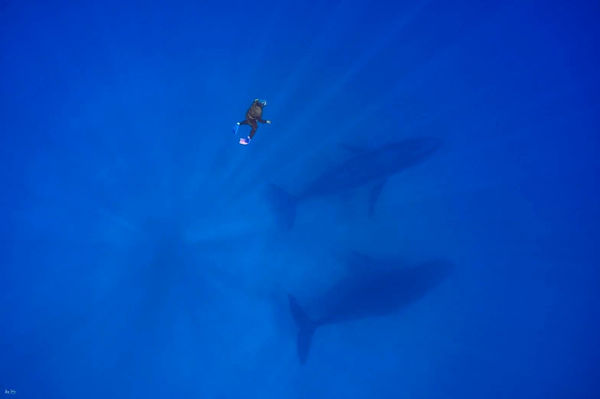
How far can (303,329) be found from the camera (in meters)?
10.6

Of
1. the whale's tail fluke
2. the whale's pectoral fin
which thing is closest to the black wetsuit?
the whale's pectoral fin

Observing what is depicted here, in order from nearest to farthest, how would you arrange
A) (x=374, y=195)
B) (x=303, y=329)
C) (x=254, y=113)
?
(x=254, y=113)
(x=374, y=195)
(x=303, y=329)

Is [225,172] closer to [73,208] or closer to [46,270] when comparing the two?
[73,208]

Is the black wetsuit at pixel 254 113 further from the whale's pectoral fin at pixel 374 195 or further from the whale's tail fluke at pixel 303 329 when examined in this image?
the whale's tail fluke at pixel 303 329

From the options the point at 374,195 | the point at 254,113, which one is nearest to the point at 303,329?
the point at 374,195

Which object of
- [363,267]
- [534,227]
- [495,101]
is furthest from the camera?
[363,267]

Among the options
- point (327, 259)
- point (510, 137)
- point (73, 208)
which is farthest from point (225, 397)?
point (510, 137)

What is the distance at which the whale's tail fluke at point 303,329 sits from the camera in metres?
10.5

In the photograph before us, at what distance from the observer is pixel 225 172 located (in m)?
9.73

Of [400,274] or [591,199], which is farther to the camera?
[400,274]

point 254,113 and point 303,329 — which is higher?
point 254,113

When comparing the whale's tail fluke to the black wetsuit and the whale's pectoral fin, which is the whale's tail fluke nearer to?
the whale's pectoral fin

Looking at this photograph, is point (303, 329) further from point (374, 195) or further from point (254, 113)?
point (254, 113)

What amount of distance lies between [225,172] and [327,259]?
4281 millimetres
